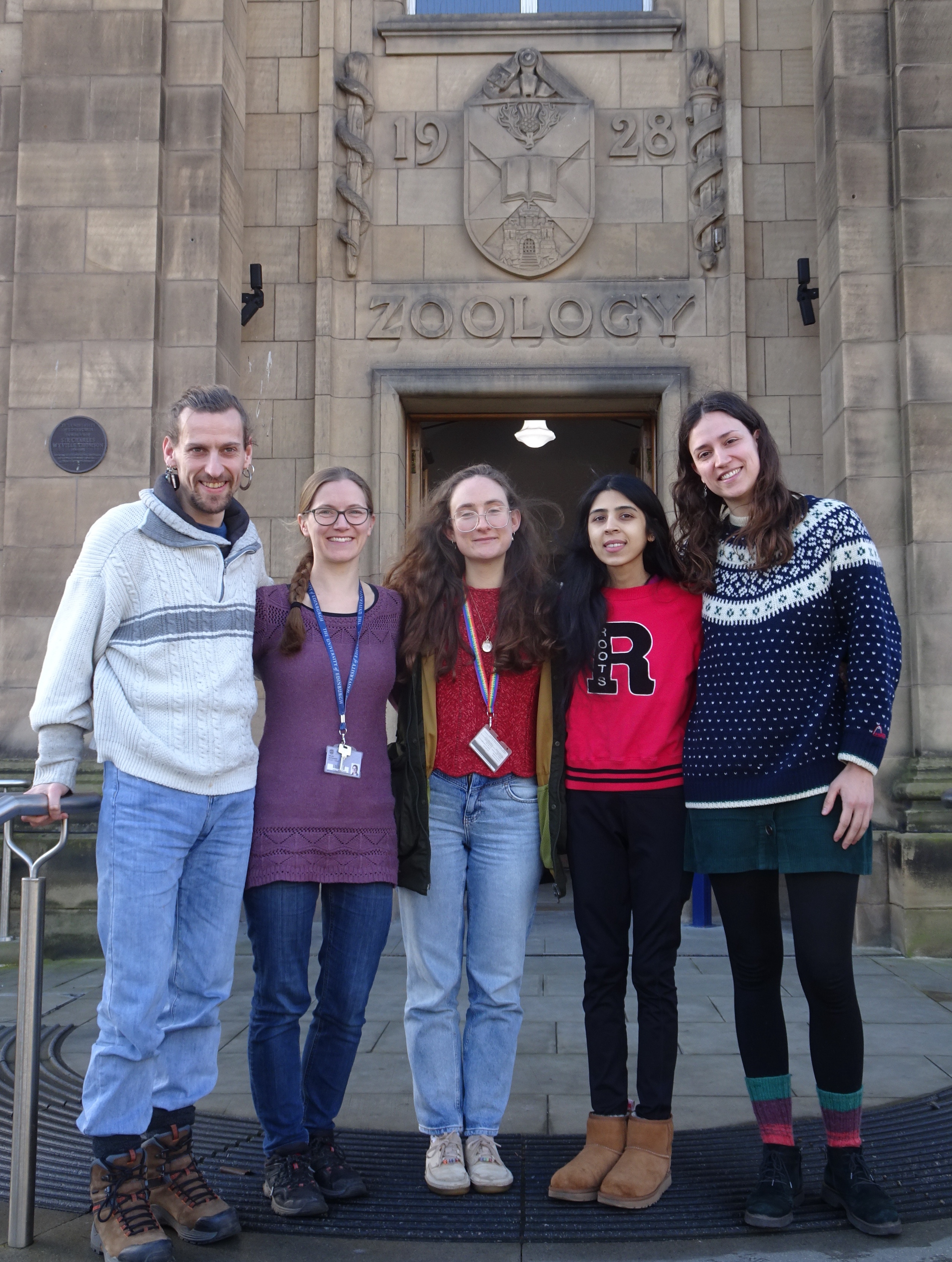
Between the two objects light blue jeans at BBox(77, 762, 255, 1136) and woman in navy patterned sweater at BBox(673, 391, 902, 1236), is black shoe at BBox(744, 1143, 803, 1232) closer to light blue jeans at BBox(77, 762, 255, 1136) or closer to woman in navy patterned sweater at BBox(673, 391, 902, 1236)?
woman in navy patterned sweater at BBox(673, 391, 902, 1236)

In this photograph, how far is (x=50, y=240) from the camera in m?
6.86

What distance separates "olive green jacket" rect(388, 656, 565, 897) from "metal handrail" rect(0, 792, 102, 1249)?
0.84 m

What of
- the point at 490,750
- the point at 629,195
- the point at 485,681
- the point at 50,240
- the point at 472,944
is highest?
the point at 629,195

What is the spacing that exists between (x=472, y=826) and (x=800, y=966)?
0.96 meters

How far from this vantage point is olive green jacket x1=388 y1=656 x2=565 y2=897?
3.10 meters

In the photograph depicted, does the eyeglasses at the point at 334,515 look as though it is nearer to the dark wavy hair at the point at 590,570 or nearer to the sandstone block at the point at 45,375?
the dark wavy hair at the point at 590,570

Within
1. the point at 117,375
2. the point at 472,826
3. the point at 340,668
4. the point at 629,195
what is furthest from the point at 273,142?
the point at 472,826

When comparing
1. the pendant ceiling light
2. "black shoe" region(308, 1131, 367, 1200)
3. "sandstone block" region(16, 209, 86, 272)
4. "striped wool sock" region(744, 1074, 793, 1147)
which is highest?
"sandstone block" region(16, 209, 86, 272)

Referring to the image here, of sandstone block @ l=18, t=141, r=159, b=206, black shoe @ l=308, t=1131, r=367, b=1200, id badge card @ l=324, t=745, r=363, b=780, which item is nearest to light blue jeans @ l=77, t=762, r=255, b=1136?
id badge card @ l=324, t=745, r=363, b=780

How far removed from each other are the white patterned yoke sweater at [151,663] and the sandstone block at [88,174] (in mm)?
4746

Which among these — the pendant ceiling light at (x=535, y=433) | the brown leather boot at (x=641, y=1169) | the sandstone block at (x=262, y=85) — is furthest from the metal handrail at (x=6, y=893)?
the pendant ceiling light at (x=535, y=433)

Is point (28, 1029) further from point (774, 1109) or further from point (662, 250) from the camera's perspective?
point (662, 250)

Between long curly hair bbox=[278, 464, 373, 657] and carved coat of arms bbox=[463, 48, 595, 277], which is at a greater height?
carved coat of arms bbox=[463, 48, 595, 277]

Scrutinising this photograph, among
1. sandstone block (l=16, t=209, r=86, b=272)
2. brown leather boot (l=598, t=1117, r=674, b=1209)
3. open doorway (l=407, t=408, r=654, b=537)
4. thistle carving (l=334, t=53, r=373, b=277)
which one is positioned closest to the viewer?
brown leather boot (l=598, t=1117, r=674, b=1209)
